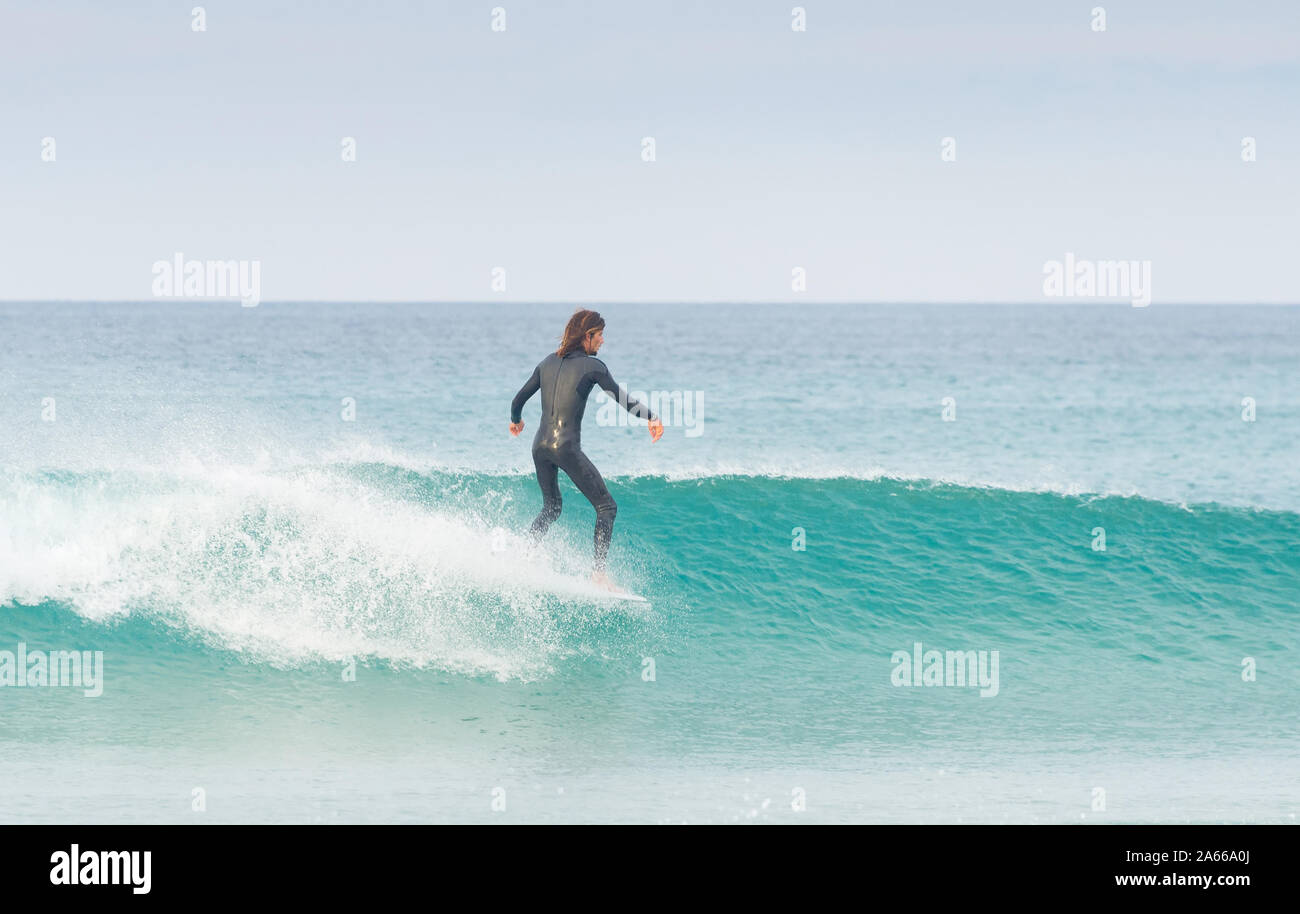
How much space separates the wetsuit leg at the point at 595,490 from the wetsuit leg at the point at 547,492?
10 cm

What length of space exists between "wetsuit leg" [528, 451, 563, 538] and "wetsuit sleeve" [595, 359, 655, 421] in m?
0.69

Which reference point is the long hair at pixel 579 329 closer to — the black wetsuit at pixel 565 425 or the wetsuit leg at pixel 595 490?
the black wetsuit at pixel 565 425

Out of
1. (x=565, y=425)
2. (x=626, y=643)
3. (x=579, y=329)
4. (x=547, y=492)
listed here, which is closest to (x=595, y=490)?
(x=547, y=492)

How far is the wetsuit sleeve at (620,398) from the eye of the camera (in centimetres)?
781

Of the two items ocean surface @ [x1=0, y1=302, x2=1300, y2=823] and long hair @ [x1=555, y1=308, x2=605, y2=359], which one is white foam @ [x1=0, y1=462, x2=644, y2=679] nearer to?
ocean surface @ [x1=0, y1=302, x2=1300, y2=823]

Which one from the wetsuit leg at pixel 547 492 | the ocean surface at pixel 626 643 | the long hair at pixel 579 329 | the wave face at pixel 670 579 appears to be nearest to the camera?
the ocean surface at pixel 626 643

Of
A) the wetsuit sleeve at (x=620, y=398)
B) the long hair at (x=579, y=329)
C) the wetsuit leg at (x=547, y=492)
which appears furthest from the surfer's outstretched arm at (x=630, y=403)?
the wetsuit leg at (x=547, y=492)

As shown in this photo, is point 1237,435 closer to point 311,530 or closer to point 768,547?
point 768,547

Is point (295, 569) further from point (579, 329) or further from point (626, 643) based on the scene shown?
point (579, 329)

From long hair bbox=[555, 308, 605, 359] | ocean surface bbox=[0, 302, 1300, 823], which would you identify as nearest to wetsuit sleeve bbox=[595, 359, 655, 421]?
long hair bbox=[555, 308, 605, 359]

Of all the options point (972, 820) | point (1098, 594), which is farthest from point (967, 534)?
point (972, 820)

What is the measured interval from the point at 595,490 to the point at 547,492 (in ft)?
1.16

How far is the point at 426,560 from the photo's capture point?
31.0ft

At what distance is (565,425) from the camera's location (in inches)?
329
